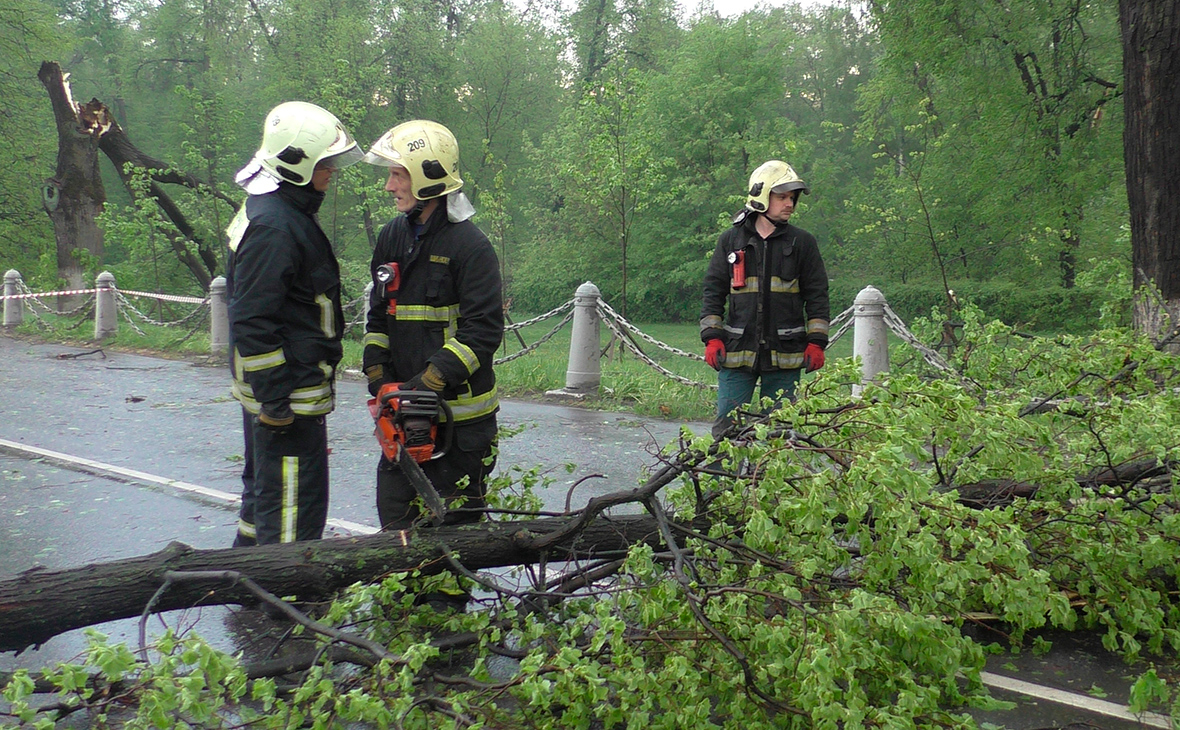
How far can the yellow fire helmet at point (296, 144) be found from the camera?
155 inches

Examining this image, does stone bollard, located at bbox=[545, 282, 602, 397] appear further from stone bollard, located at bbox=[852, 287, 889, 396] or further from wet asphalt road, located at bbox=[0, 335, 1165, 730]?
stone bollard, located at bbox=[852, 287, 889, 396]

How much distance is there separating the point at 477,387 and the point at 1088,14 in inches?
463

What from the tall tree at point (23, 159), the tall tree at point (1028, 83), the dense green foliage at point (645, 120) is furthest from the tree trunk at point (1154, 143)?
the tall tree at point (23, 159)

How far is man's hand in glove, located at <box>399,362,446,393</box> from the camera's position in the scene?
145 inches

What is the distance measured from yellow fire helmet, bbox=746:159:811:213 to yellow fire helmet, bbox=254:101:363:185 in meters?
2.41

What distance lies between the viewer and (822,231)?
31219 millimetres

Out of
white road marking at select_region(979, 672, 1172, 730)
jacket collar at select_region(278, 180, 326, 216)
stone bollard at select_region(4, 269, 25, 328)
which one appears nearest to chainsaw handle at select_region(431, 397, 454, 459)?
jacket collar at select_region(278, 180, 326, 216)

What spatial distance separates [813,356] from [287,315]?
2.91m

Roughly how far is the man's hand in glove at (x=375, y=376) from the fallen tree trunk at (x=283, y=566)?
2.64ft

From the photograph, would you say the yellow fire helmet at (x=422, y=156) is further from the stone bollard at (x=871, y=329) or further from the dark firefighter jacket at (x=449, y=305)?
the stone bollard at (x=871, y=329)

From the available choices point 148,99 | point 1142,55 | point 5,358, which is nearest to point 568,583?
point 1142,55

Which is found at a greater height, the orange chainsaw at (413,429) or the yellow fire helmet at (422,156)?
the yellow fire helmet at (422,156)

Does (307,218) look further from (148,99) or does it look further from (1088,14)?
(148,99)

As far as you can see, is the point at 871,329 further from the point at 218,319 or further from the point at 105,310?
the point at 105,310
